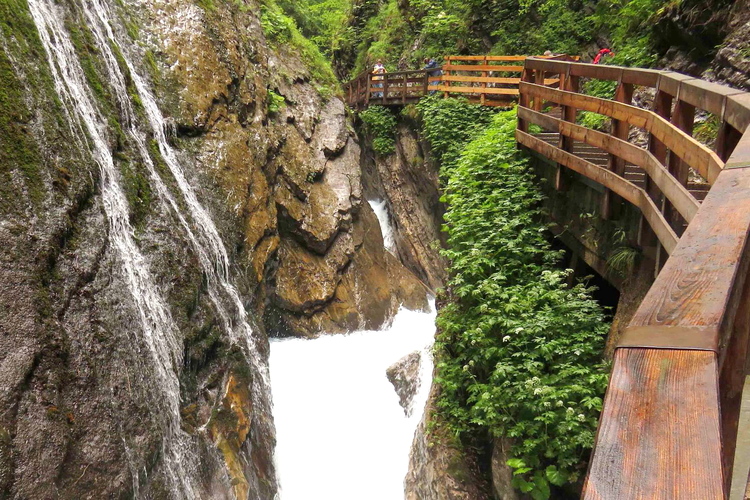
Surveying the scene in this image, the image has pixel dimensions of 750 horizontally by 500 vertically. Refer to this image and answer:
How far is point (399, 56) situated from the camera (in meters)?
21.0

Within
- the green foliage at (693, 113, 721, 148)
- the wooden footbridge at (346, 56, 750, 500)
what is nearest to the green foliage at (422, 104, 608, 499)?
the green foliage at (693, 113, 721, 148)

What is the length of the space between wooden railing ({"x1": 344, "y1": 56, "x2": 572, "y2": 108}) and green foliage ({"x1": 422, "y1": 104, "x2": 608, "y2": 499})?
6503 millimetres

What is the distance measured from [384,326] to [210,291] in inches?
216

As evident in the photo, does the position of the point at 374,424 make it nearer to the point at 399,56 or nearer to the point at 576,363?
the point at 576,363

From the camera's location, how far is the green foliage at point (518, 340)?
4.86 m

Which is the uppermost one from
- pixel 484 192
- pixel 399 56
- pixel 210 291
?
pixel 399 56

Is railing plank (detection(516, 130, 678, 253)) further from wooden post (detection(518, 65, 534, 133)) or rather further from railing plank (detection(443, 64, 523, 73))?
railing plank (detection(443, 64, 523, 73))

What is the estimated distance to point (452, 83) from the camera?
17.2 metres

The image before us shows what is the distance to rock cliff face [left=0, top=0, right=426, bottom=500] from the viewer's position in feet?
18.3

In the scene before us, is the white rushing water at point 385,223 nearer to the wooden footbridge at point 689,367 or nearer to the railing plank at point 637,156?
the railing plank at point 637,156

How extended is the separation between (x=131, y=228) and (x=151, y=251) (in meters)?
0.40

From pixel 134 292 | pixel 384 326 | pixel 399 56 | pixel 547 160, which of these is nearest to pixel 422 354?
pixel 384 326

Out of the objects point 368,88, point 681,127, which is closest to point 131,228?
point 681,127

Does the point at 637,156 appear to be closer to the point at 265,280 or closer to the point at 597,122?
the point at 597,122
